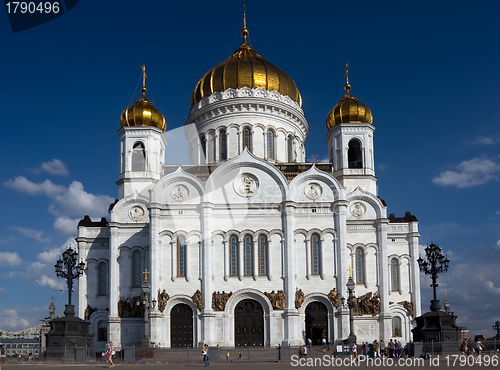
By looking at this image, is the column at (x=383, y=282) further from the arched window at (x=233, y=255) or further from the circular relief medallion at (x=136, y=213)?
the circular relief medallion at (x=136, y=213)

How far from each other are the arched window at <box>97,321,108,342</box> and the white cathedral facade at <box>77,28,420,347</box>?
64 millimetres

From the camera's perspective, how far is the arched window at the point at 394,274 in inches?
1537

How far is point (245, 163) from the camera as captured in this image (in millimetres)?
38625

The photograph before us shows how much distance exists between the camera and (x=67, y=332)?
93.3ft

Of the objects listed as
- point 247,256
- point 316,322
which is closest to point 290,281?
point 316,322

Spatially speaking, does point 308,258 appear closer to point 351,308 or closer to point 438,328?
point 351,308

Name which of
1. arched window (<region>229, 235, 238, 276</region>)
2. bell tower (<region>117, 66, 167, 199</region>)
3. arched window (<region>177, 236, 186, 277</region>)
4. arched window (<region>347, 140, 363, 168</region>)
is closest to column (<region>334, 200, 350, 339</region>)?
arched window (<region>347, 140, 363, 168</region>)

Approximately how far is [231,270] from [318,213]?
633cm

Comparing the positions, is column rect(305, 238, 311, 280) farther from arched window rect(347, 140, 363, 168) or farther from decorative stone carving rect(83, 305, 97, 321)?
decorative stone carving rect(83, 305, 97, 321)

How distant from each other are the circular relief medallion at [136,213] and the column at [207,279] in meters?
4.48

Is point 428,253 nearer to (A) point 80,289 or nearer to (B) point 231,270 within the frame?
(B) point 231,270

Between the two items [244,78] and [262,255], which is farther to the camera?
[244,78]

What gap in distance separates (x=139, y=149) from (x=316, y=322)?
642 inches

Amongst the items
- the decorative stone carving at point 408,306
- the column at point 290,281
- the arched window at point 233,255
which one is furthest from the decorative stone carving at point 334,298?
the arched window at point 233,255
